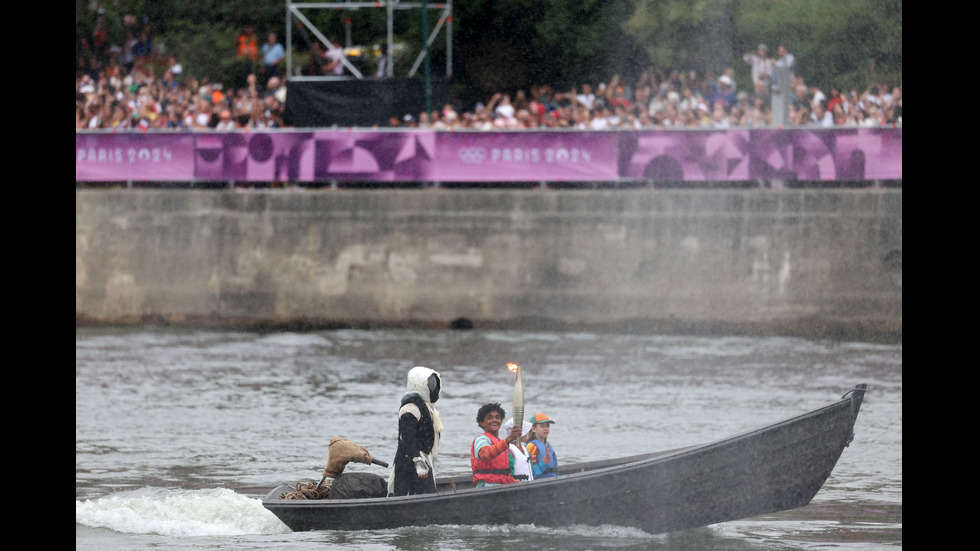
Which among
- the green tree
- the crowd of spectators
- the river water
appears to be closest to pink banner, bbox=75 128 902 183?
the crowd of spectators

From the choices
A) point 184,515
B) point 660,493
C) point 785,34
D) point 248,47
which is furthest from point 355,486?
point 248,47

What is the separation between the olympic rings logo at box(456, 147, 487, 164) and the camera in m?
25.2

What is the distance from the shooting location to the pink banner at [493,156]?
79.8 feet

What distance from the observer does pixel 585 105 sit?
84.4 ft

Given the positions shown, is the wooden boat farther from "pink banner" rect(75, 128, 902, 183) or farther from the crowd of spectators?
the crowd of spectators

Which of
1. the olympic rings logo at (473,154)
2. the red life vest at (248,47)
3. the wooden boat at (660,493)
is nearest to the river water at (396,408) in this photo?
the wooden boat at (660,493)

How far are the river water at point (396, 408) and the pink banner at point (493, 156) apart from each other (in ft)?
9.44

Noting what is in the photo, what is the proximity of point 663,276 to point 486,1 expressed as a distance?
832 cm

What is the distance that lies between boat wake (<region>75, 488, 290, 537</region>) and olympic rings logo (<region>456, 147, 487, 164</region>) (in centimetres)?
1215

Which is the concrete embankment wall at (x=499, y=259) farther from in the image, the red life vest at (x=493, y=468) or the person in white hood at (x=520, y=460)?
the red life vest at (x=493, y=468)

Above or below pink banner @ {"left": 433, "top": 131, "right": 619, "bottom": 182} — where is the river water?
below

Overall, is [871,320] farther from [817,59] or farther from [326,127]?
[326,127]

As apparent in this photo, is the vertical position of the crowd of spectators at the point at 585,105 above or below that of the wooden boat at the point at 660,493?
above

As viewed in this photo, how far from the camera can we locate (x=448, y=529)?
12.1m
